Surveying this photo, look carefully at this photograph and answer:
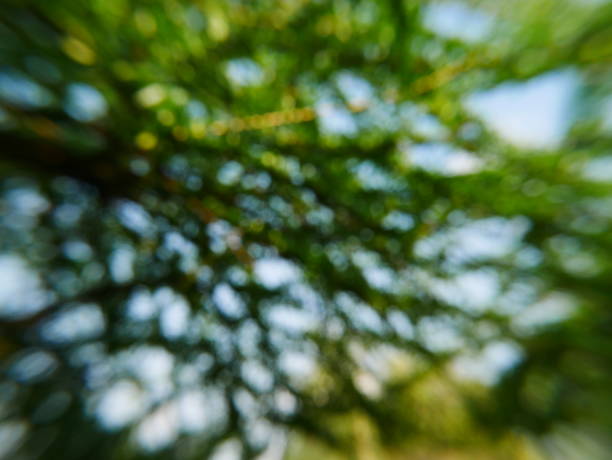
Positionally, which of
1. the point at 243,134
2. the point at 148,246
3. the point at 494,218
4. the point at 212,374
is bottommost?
the point at 212,374

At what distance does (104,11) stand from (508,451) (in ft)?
4.48

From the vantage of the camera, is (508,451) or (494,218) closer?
(494,218)

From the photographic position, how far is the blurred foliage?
57 cm

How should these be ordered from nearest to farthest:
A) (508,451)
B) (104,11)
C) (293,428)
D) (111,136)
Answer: (104,11)
(111,136)
(293,428)
(508,451)

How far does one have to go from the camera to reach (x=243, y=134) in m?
0.56

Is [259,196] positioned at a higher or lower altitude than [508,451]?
higher

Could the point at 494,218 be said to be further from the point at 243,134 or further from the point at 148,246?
the point at 148,246

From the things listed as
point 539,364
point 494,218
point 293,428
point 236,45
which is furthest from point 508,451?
point 236,45

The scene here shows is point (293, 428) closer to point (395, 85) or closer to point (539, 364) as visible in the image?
point (539, 364)

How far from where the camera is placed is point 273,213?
23.9 inches

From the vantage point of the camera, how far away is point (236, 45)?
1.97 feet

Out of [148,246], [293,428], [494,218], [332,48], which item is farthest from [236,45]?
[293,428]

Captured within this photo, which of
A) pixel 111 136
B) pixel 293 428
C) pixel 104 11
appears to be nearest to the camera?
pixel 104 11

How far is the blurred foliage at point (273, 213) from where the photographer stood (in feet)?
1.87
